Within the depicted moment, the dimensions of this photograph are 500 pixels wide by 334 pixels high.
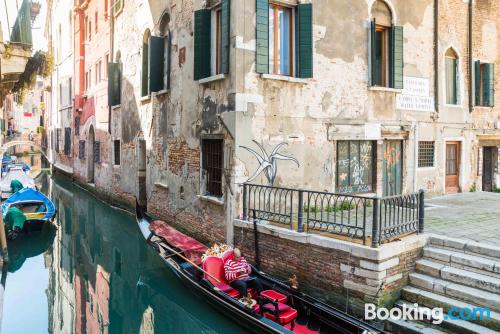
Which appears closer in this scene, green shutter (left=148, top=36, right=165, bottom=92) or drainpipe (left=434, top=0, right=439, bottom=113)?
drainpipe (left=434, top=0, right=439, bottom=113)

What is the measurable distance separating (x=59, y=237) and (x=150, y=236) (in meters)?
5.33

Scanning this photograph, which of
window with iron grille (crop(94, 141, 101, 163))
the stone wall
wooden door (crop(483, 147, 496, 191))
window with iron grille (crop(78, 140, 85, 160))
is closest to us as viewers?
the stone wall

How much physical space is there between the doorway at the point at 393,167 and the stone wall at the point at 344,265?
12.8 feet

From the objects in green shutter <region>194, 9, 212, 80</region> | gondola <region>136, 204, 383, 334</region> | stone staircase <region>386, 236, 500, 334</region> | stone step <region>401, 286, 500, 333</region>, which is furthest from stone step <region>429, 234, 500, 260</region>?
green shutter <region>194, 9, 212, 80</region>

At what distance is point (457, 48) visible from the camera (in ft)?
39.1

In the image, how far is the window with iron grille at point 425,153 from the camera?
438 inches

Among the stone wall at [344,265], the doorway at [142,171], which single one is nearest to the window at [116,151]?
the doorway at [142,171]

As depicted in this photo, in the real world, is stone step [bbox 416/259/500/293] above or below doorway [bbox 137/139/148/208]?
below

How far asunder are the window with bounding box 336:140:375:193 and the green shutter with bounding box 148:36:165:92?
5.17 meters

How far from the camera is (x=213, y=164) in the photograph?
352 inches

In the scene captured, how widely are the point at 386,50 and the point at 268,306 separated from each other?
6.97 m

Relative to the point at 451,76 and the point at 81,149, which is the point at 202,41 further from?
the point at 81,149

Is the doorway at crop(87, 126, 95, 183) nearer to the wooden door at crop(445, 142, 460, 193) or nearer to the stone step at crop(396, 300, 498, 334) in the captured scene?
the wooden door at crop(445, 142, 460, 193)

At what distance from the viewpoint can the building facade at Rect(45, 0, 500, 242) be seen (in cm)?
812
